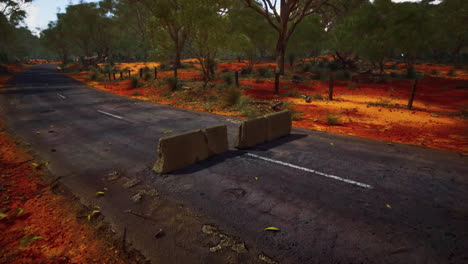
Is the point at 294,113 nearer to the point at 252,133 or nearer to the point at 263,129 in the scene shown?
the point at 263,129

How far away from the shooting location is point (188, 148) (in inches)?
230

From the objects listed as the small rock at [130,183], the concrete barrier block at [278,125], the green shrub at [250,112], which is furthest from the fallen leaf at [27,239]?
the green shrub at [250,112]

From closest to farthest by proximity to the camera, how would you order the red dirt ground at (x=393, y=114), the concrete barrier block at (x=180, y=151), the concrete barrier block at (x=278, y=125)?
the concrete barrier block at (x=180, y=151)
the concrete barrier block at (x=278, y=125)
the red dirt ground at (x=393, y=114)

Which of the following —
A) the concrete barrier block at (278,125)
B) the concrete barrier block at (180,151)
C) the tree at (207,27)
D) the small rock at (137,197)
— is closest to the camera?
the small rock at (137,197)

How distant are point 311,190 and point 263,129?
3.05m

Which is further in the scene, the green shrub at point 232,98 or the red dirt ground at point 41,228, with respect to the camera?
the green shrub at point 232,98

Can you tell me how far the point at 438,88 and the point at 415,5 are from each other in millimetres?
10282

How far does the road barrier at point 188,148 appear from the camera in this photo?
5.50 meters

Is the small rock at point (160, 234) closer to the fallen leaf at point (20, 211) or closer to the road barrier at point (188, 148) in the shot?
the road barrier at point (188, 148)

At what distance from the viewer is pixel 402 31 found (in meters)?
24.1

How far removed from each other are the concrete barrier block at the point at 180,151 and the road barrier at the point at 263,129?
1270mm

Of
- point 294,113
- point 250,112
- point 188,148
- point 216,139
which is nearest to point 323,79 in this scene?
point 294,113

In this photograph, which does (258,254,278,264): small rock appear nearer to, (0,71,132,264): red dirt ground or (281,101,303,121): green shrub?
(0,71,132,264): red dirt ground

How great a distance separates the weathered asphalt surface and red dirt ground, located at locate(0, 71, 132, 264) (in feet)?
1.34
